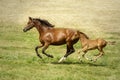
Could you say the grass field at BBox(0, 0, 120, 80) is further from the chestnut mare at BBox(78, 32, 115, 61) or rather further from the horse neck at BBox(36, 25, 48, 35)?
the horse neck at BBox(36, 25, 48, 35)

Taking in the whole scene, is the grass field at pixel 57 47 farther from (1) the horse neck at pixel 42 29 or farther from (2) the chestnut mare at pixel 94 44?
(1) the horse neck at pixel 42 29

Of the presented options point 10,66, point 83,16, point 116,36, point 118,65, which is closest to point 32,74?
point 10,66

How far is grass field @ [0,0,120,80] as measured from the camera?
1706 centimetres

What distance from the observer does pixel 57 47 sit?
88.3 feet

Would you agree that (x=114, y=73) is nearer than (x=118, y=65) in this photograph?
Yes

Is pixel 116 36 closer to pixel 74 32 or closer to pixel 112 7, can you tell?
pixel 74 32

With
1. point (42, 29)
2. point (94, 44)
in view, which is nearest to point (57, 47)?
point (42, 29)

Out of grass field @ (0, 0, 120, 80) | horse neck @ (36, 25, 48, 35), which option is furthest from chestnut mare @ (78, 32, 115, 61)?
horse neck @ (36, 25, 48, 35)

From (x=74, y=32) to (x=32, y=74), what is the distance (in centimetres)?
427

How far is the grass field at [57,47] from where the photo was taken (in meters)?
17.1

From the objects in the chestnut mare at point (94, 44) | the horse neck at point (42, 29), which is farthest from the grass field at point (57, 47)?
the horse neck at point (42, 29)

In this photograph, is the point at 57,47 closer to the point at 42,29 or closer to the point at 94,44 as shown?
the point at 42,29

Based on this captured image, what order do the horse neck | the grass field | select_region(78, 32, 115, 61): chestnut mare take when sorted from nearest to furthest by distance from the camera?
the grass field < select_region(78, 32, 115, 61): chestnut mare < the horse neck

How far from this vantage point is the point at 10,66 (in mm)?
18188
